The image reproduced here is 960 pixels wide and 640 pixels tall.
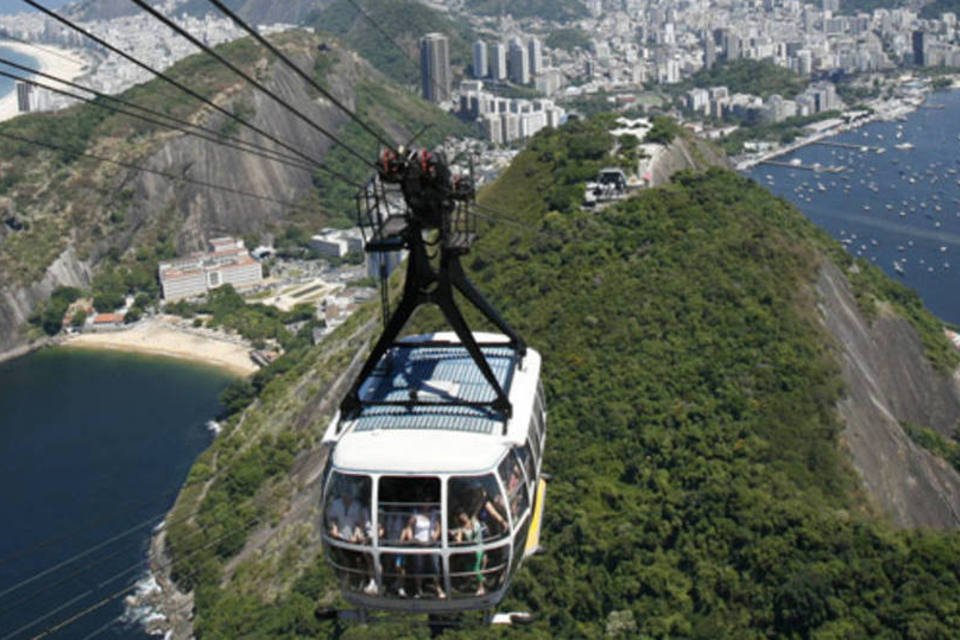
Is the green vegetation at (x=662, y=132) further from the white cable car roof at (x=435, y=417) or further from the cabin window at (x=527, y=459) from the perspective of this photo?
the cabin window at (x=527, y=459)

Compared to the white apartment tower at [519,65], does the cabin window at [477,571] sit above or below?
below

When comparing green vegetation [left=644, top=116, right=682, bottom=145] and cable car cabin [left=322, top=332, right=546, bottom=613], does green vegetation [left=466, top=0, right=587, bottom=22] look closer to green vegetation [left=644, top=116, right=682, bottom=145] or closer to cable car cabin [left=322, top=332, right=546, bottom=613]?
green vegetation [left=644, top=116, right=682, bottom=145]

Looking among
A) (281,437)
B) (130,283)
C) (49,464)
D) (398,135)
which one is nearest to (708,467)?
(281,437)

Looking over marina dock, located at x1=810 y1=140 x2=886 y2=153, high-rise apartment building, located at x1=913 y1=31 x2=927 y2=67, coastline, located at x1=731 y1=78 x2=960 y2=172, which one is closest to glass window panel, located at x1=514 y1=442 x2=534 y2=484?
coastline, located at x1=731 y1=78 x2=960 y2=172

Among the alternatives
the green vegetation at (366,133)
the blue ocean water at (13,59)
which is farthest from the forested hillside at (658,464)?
the blue ocean water at (13,59)

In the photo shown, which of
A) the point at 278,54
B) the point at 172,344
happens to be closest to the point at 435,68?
the point at 172,344

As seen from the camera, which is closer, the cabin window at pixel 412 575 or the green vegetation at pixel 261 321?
the cabin window at pixel 412 575
